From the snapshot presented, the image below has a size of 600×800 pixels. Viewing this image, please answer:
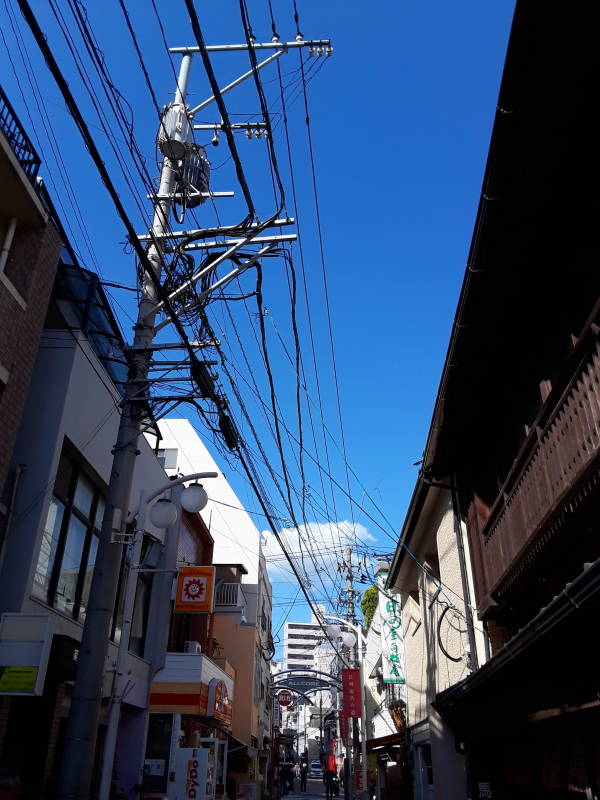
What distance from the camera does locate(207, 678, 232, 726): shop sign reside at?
56.3ft

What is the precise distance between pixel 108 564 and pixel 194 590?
989 cm

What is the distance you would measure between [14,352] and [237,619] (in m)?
24.8

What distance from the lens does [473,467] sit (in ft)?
35.9

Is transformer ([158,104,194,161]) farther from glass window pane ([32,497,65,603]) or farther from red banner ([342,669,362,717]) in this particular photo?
red banner ([342,669,362,717])

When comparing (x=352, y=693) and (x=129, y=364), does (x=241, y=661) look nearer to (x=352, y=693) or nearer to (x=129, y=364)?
(x=352, y=693)

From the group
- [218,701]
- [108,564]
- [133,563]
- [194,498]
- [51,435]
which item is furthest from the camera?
[218,701]

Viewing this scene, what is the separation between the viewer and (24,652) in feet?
27.0

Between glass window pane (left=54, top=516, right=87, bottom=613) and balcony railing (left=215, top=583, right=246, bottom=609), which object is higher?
balcony railing (left=215, top=583, right=246, bottom=609)

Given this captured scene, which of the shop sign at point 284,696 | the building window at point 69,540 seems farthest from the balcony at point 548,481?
the shop sign at point 284,696

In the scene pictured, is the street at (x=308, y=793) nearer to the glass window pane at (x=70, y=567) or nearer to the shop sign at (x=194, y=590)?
the shop sign at (x=194, y=590)

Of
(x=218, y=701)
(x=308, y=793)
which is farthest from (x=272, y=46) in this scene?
(x=308, y=793)

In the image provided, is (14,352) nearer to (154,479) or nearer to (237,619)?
(154,479)

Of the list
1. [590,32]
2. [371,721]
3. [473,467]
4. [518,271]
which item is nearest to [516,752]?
[473,467]

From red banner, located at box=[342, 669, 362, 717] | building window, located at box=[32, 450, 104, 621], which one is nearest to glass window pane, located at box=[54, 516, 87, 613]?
building window, located at box=[32, 450, 104, 621]
